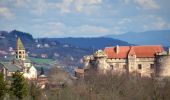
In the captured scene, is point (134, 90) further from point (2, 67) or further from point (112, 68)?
point (2, 67)

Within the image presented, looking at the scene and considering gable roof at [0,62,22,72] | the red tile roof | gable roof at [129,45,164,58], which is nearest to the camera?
gable roof at [129,45,164,58]

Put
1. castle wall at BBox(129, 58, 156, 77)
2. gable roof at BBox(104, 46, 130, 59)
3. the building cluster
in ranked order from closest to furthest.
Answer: castle wall at BBox(129, 58, 156, 77)
gable roof at BBox(104, 46, 130, 59)
the building cluster

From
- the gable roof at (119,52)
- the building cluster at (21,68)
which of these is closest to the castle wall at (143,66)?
the gable roof at (119,52)

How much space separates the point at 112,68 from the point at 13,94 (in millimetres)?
32885

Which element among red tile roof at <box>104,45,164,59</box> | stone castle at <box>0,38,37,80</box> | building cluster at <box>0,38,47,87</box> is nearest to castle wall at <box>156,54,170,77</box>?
red tile roof at <box>104,45,164,59</box>

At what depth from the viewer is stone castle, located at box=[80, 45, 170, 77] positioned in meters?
91.8

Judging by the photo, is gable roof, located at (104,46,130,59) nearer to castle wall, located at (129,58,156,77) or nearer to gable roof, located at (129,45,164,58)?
gable roof, located at (129,45,164,58)

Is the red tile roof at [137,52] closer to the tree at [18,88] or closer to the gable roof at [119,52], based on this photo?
the gable roof at [119,52]

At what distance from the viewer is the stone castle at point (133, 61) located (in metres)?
91.8

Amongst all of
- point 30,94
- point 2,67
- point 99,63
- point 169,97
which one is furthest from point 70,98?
point 2,67

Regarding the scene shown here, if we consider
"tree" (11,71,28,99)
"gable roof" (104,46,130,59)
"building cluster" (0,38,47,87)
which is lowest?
"tree" (11,71,28,99)

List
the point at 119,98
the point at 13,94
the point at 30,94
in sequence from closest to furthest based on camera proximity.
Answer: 1. the point at 13,94
2. the point at 30,94
3. the point at 119,98

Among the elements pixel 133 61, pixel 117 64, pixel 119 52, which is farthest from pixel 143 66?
pixel 119 52

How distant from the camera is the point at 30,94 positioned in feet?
234
